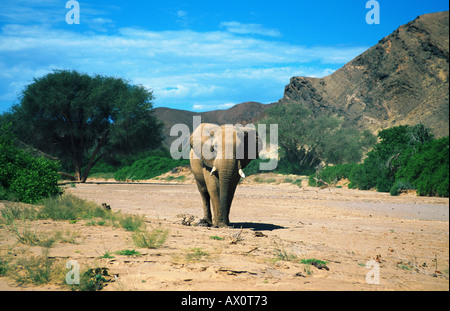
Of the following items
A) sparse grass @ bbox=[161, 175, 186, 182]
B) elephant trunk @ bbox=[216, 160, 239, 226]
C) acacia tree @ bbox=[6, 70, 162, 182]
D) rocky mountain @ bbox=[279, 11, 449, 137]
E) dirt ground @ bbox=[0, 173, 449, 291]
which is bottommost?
sparse grass @ bbox=[161, 175, 186, 182]

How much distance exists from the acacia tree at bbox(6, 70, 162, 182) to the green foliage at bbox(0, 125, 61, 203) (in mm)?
23936

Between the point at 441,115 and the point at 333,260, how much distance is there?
371 cm

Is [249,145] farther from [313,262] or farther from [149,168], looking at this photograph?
[149,168]

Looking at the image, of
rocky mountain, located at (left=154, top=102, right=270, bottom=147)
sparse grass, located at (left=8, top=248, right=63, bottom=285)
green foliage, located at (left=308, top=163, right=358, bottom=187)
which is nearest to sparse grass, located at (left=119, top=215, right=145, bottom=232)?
sparse grass, located at (left=8, top=248, right=63, bottom=285)

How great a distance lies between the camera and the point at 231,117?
135875 mm

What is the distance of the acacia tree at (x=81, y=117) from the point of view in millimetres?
38688

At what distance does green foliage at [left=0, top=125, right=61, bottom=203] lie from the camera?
521 inches

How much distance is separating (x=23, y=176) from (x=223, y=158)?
27.0ft

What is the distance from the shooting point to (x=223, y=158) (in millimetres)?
9320

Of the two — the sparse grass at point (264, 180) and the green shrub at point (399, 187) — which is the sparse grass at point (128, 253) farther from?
the sparse grass at point (264, 180)

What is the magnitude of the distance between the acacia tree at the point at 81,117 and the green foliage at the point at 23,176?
23936mm
